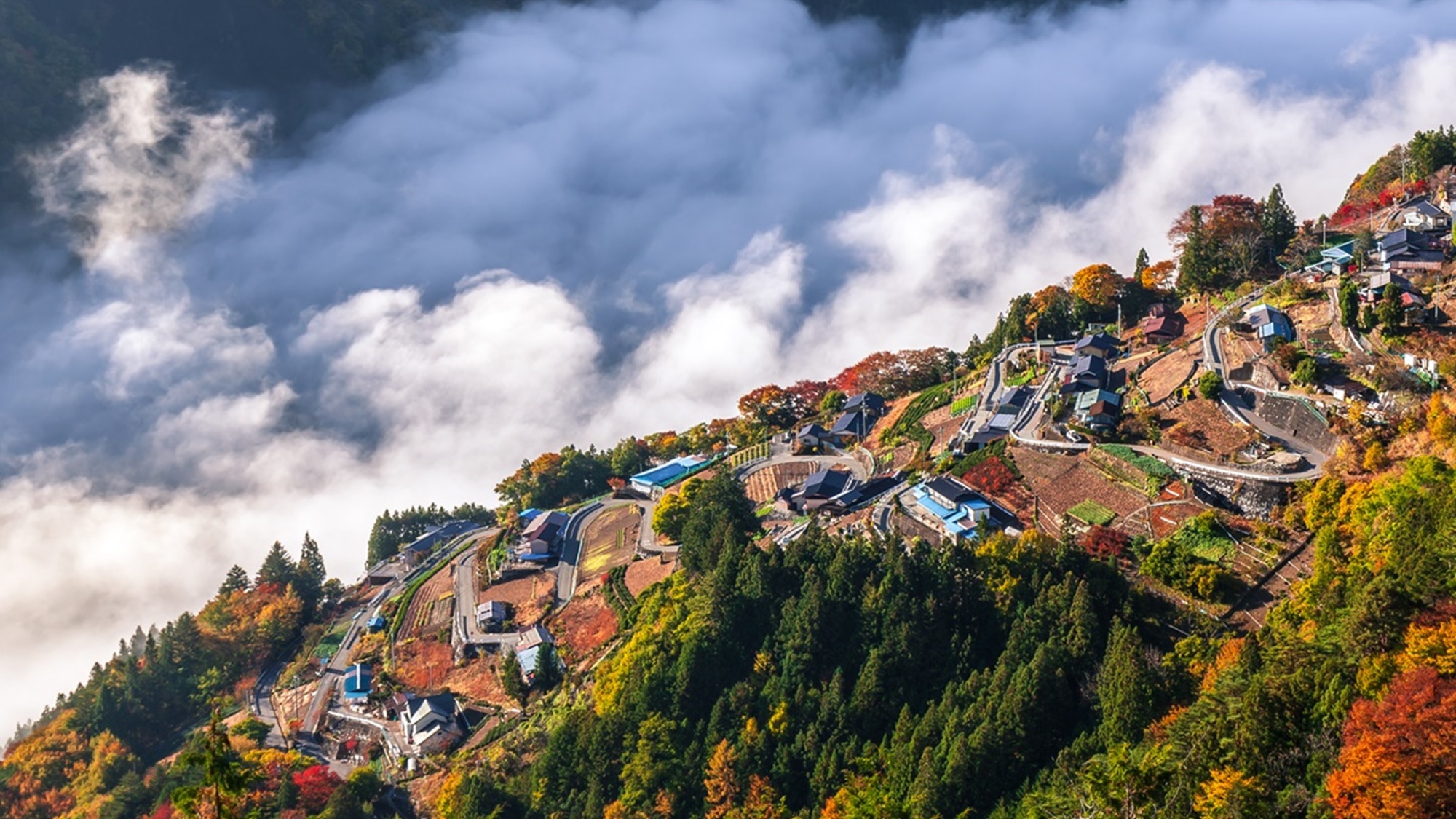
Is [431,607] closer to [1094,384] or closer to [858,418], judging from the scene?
[858,418]

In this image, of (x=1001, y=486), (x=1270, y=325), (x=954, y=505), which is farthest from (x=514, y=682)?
(x=1270, y=325)

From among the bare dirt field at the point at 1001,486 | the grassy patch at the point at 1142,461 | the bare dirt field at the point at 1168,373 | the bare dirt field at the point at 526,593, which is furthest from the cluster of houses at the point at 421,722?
the bare dirt field at the point at 1168,373

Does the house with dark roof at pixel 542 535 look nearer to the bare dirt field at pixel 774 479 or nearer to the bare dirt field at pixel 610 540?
the bare dirt field at pixel 610 540

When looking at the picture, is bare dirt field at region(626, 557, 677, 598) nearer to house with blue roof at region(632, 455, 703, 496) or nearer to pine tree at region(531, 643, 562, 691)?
pine tree at region(531, 643, 562, 691)

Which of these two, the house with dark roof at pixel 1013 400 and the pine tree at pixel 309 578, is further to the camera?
the pine tree at pixel 309 578

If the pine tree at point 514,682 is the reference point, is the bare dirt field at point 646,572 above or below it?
above

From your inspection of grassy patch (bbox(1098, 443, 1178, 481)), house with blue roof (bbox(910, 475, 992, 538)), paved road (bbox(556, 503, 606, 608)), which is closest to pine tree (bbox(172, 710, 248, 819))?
house with blue roof (bbox(910, 475, 992, 538))

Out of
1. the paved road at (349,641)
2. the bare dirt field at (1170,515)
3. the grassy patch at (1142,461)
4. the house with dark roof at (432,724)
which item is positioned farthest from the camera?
the paved road at (349,641)
